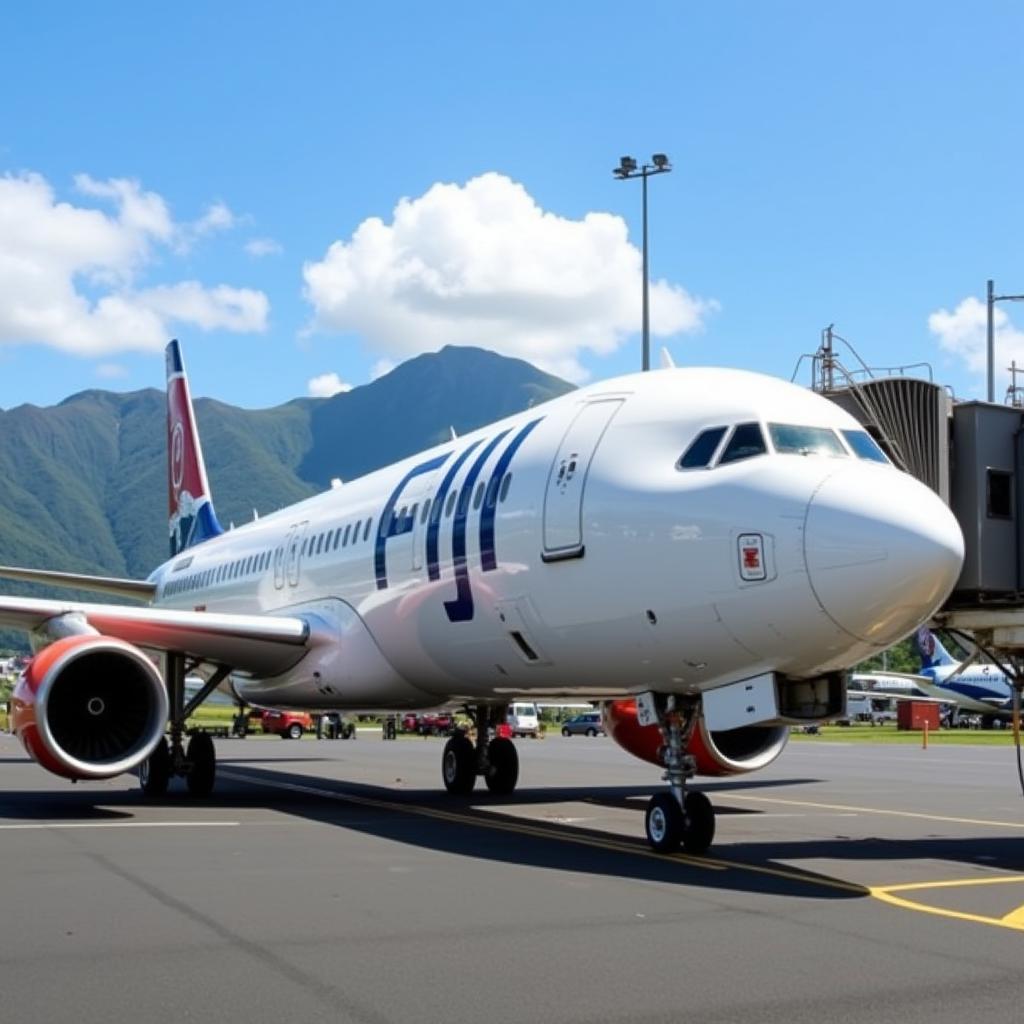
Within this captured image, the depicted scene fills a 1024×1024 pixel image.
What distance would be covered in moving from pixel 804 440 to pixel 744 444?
488 millimetres

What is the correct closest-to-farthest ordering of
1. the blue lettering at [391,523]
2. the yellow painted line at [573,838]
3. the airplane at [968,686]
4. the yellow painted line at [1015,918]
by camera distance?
the yellow painted line at [1015,918], the yellow painted line at [573,838], the blue lettering at [391,523], the airplane at [968,686]

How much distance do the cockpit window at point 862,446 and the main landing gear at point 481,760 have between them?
831 centimetres

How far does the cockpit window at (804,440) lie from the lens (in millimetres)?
10640

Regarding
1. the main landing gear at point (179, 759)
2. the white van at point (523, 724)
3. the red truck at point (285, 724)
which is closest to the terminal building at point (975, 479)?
the main landing gear at point (179, 759)

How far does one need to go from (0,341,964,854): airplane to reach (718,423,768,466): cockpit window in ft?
0.07

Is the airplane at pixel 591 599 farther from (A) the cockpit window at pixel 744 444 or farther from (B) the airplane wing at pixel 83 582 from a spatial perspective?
(B) the airplane wing at pixel 83 582

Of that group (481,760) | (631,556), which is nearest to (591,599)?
(631,556)

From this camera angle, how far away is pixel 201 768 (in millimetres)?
18141

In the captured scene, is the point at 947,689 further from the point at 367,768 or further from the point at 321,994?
the point at 321,994

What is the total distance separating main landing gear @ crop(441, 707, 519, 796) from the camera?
1839 cm

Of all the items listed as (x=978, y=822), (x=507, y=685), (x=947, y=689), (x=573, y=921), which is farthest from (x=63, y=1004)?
(x=947, y=689)

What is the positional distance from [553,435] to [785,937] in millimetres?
6136

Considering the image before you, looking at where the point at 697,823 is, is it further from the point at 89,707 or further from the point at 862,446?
the point at 89,707

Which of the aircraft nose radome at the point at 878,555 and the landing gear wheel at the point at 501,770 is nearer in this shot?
the aircraft nose radome at the point at 878,555
